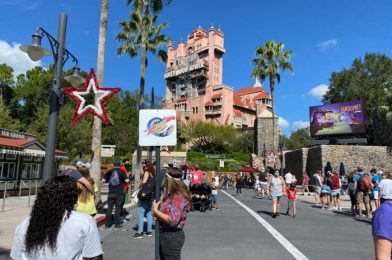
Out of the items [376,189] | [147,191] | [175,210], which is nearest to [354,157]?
[376,189]

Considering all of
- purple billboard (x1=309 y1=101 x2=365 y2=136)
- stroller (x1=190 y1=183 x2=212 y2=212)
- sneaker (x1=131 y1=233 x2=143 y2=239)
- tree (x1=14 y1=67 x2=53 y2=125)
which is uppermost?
tree (x1=14 y1=67 x2=53 y2=125)

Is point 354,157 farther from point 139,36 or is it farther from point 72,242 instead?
point 72,242

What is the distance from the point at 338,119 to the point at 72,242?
39.9 metres

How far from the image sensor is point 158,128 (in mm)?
5227

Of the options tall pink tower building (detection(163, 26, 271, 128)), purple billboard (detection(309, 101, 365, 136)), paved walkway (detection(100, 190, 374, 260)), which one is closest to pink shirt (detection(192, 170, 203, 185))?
paved walkway (detection(100, 190, 374, 260))

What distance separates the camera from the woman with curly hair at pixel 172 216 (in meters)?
4.31

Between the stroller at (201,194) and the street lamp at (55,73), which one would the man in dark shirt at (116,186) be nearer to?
the street lamp at (55,73)

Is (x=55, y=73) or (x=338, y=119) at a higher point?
(x=338, y=119)

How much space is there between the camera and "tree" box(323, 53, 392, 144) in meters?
49.1

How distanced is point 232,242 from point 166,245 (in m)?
4.43

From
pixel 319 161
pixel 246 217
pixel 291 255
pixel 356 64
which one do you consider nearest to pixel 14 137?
pixel 246 217

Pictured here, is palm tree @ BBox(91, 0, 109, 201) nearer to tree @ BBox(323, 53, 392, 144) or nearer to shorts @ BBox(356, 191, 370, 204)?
shorts @ BBox(356, 191, 370, 204)

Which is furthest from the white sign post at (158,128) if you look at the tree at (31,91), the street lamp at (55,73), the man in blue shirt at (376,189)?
the tree at (31,91)

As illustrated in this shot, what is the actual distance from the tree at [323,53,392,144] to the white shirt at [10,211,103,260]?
2022 inches
